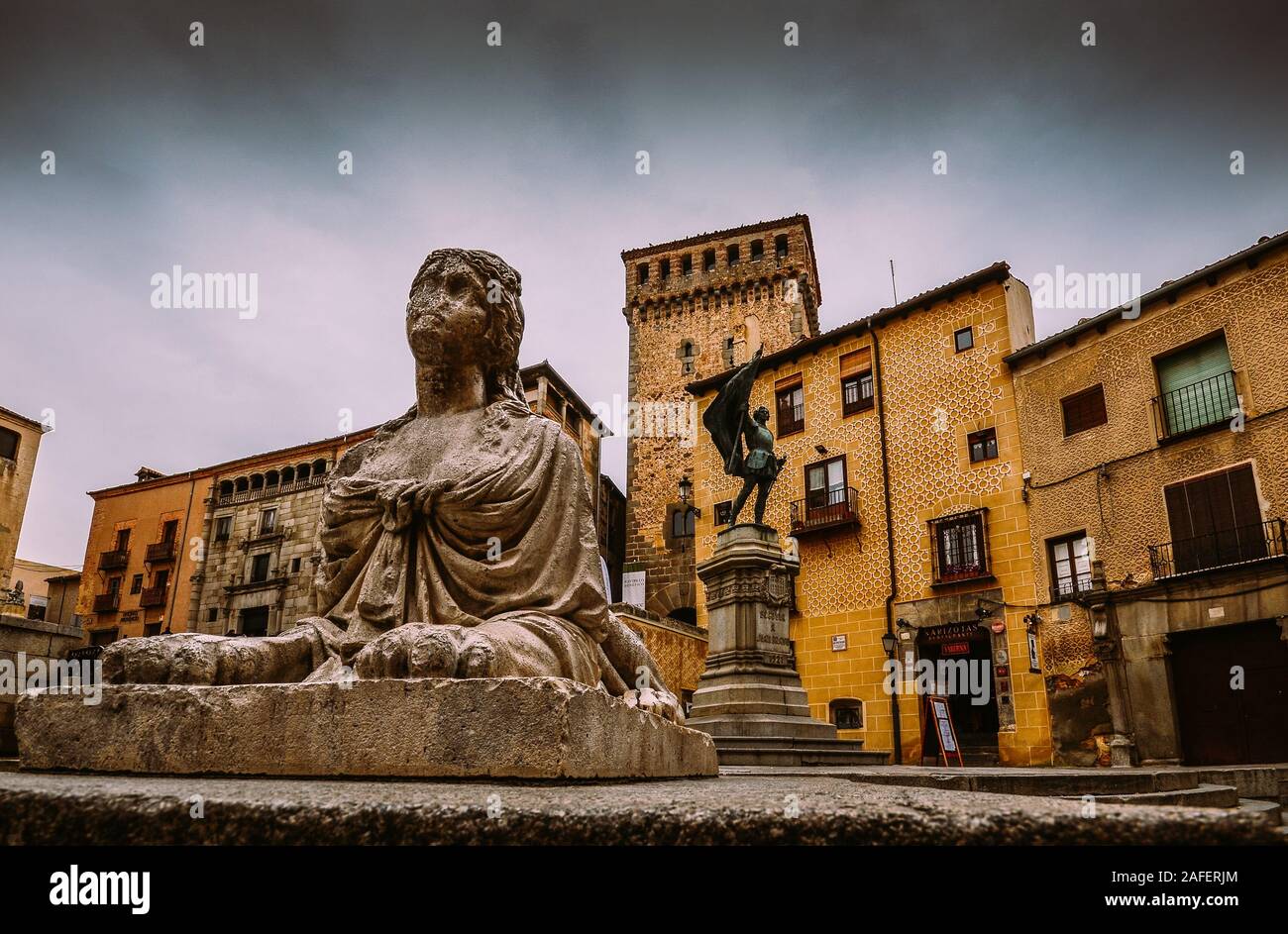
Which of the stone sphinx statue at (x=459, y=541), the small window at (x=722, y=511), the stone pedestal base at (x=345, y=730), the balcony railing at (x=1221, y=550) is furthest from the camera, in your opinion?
the small window at (x=722, y=511)

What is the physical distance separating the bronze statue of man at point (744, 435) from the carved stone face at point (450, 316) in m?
9.83

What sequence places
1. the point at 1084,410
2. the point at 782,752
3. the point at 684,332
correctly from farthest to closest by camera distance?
the point at 684,332 → the point at 1084,410 → the point at 782,752

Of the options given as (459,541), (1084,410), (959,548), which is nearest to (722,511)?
(959,548)

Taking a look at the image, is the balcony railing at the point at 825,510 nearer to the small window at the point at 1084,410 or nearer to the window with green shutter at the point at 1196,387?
the small window at the point at 1084,410

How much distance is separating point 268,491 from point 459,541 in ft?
101

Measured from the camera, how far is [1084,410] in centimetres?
1741

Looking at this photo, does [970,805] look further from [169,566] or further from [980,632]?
[169,566]

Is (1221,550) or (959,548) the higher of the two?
(959,548)

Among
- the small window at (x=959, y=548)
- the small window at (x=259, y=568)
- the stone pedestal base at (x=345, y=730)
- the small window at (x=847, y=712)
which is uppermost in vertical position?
the small window at (x=259, y=568)

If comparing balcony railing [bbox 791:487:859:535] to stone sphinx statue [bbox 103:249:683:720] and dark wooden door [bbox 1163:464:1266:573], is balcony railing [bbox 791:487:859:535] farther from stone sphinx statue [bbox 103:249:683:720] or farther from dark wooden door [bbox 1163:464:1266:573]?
stone sphinx statue [bbox 103:249:683:720]

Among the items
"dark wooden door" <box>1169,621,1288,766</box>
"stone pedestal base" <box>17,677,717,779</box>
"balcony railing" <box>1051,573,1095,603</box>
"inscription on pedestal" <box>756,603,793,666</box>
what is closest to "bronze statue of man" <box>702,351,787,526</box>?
"inscription on pedestal" <box>756,603,793,666</box>

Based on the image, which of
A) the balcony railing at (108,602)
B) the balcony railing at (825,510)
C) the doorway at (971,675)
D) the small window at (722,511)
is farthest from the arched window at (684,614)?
the balcony railing at (108,602)

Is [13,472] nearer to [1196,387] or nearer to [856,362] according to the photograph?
[856,362]

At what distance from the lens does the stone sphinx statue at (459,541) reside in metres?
2.44
